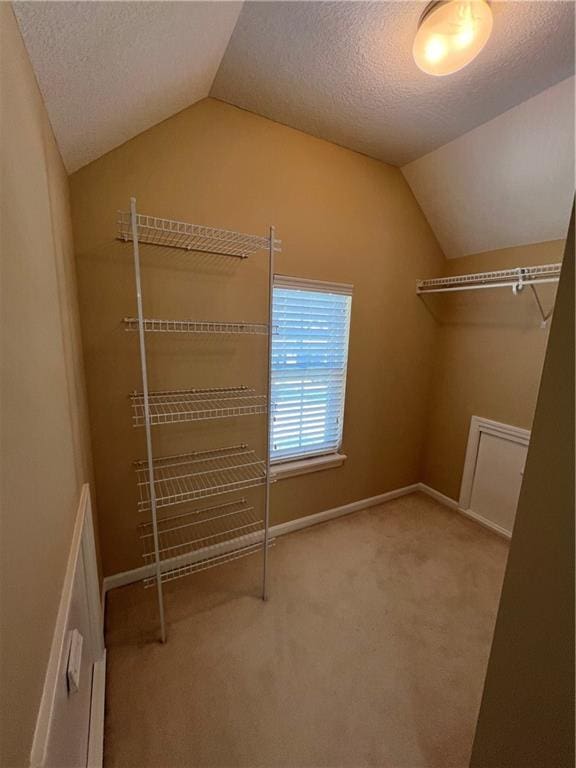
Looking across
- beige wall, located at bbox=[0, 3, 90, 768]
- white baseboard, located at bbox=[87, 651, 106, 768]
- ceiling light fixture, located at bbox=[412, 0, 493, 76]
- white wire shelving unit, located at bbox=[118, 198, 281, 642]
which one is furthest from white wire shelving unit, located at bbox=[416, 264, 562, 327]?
white baseboard, located at bbox=[87, 651, 106, 768]

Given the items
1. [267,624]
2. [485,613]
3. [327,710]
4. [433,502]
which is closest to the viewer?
[327,710]

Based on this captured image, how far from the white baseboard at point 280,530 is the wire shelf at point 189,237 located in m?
1.84

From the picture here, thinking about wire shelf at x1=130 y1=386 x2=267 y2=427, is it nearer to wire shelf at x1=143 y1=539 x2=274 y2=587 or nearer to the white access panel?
wire shelf at x1=143 y1=539 x2=274 y2=587

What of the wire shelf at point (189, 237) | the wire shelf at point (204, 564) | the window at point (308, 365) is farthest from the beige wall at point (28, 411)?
the window at point (308, 365)

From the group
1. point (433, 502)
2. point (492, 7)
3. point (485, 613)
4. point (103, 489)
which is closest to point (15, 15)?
point (492, 7)

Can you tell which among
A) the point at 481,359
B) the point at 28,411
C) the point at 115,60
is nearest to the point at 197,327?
the point at 115,60

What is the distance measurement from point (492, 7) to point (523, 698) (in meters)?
2.10

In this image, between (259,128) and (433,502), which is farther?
(433,502)

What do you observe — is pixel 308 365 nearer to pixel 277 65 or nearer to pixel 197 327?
pixel 197 327

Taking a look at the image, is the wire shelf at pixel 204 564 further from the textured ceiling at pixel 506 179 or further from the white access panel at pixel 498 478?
the textured ceiling at pixel 506 179

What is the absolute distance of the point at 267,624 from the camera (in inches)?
64.8

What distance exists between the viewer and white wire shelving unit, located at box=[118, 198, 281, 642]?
1.61 m

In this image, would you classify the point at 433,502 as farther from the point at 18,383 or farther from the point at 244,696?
the point at 18,383

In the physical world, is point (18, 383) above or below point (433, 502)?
above
